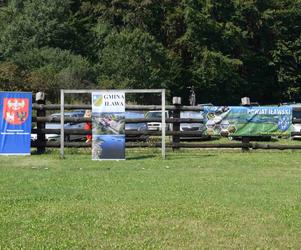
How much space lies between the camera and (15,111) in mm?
18156

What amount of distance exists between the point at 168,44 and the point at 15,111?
50.0 m

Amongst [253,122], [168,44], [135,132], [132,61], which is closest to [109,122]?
[135,132]

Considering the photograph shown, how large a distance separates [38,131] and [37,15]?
4394 centimetres

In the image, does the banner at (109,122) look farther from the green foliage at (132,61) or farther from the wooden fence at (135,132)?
the green foliage at (132,61)

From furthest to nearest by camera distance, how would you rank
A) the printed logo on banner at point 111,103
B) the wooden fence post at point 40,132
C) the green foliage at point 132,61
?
the green foliage at point 132,61 → the wooden fence post at point 40,132 → the printed logo on banner at point 111,103

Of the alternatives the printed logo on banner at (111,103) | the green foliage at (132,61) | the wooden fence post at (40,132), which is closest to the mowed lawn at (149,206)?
the printed logo on banner at (111,103)

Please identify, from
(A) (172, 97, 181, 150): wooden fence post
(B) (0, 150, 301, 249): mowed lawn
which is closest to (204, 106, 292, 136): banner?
(A) (172, 97, 181, 150): wooden fence post

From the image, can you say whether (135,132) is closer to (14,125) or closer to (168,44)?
(14,125)

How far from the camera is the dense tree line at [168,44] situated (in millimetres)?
56812

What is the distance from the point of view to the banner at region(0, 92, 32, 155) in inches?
709

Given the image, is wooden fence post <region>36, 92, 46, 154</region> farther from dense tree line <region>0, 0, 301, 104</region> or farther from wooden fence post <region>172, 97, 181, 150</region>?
dense tree line <region>0, 0, 301, 104</region>

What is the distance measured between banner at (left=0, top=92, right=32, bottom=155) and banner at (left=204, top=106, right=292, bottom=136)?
6.11 metres

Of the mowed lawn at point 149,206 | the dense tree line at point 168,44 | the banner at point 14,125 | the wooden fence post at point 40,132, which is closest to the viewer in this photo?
the mowed lawn at point 149,206

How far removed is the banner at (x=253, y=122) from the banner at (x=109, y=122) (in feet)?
15.0
